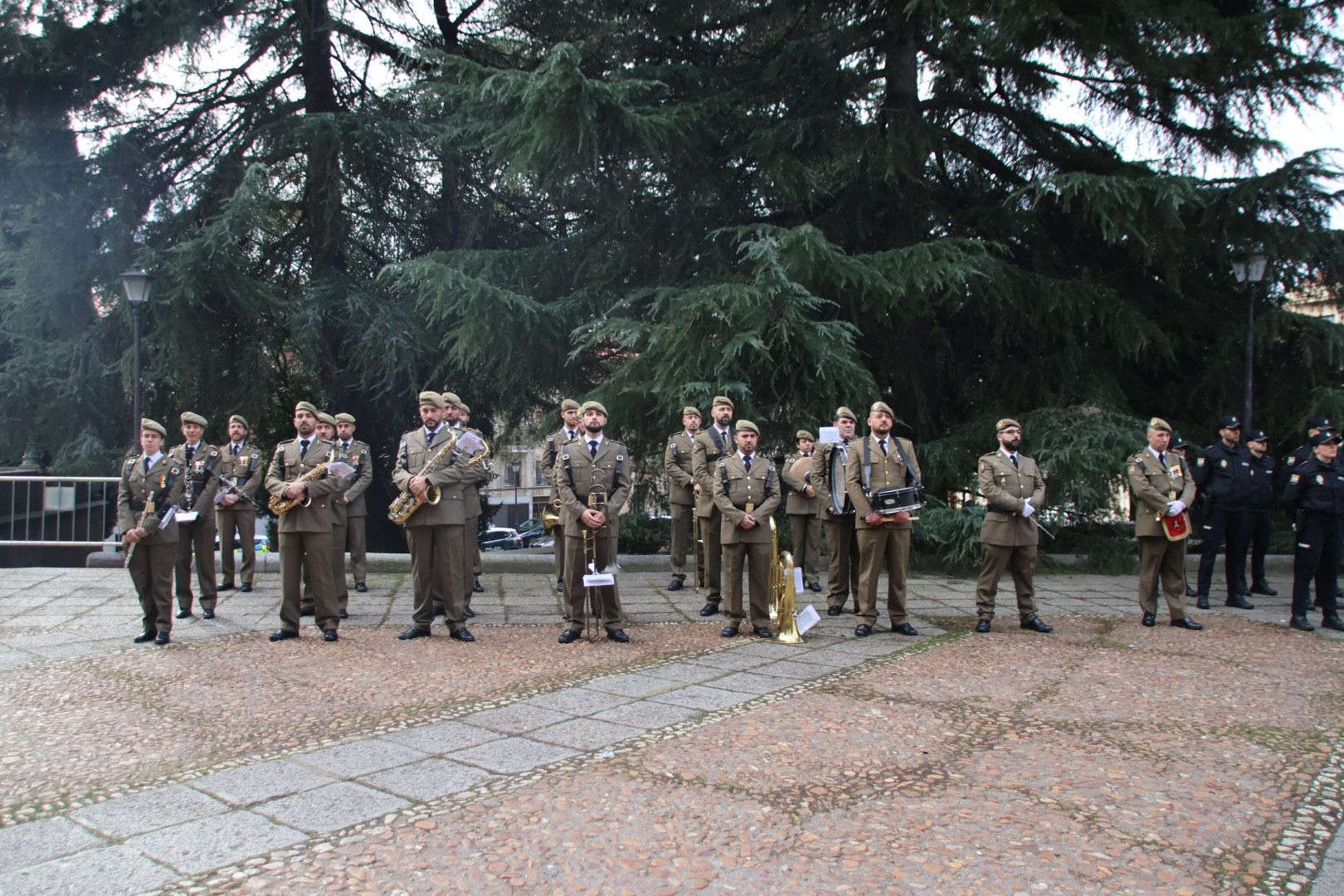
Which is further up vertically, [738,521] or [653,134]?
[653,134]

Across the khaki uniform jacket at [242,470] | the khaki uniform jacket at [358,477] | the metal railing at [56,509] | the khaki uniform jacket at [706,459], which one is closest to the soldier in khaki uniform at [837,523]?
the khaki uniform jacket at [706,459]

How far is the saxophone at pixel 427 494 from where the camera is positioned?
843 centimetres

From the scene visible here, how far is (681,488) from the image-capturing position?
1151 cm

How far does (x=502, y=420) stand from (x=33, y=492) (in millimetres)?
7172

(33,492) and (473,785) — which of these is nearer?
(473,785)

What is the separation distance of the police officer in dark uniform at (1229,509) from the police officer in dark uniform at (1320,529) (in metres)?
1.00

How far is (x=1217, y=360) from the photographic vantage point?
45.3 feet

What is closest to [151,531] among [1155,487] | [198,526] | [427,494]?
[198,526]

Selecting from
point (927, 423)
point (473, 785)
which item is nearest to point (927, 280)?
point (927, 423)

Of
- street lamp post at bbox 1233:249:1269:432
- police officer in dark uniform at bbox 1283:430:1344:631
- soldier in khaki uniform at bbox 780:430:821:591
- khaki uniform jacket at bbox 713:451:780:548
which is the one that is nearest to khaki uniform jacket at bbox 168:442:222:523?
khaki uniform jacket at bbox 713:451:780:548

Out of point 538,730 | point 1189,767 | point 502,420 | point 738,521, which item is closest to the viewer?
point 1189,767

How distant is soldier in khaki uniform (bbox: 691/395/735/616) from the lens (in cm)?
995

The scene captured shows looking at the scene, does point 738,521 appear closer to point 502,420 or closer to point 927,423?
point 927,423

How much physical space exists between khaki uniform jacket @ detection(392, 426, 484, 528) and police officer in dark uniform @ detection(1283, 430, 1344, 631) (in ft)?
26.4
